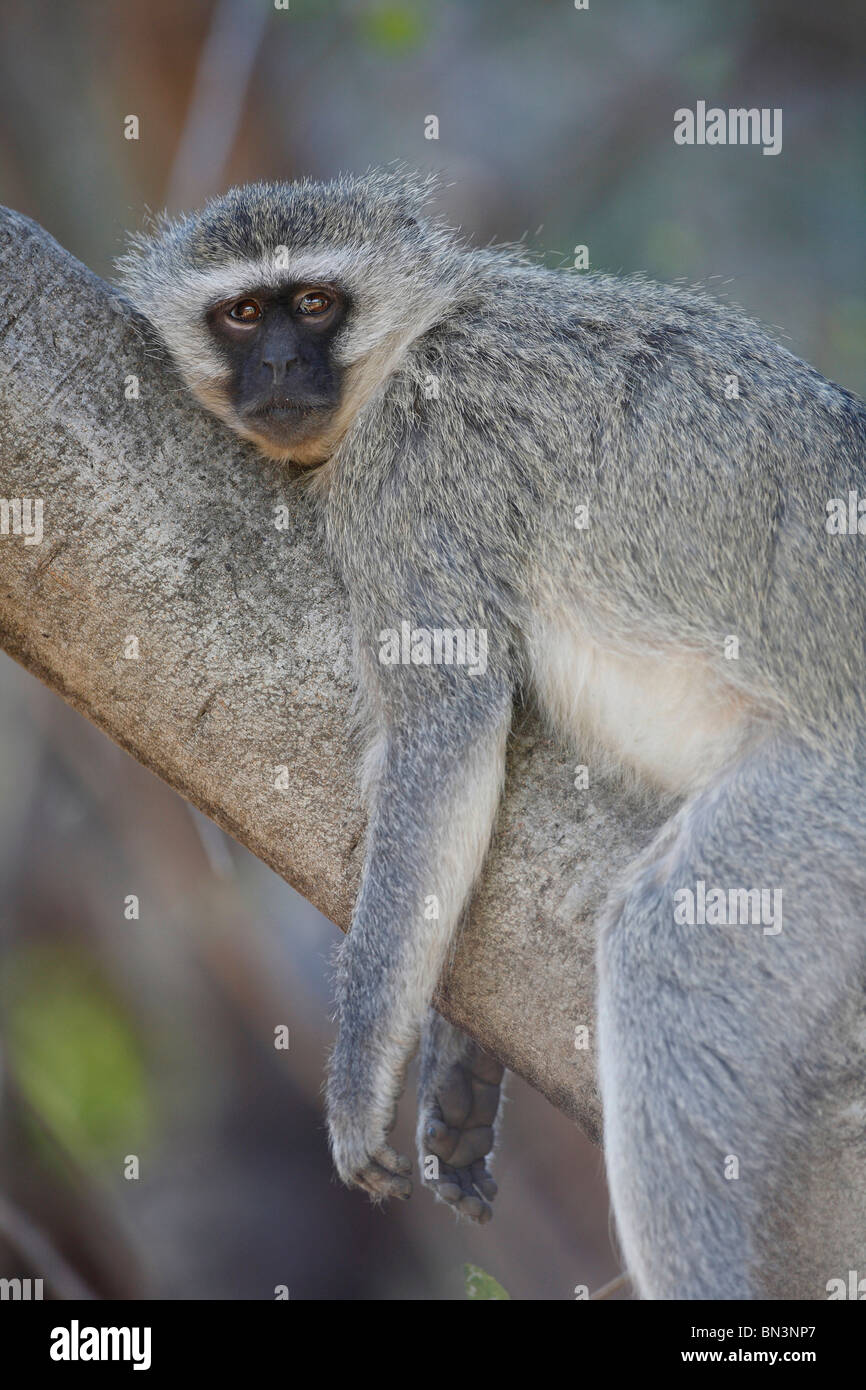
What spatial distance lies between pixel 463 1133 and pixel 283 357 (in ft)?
6.06

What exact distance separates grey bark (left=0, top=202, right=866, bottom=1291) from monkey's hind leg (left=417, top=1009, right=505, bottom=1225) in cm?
64

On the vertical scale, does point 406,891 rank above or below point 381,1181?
above

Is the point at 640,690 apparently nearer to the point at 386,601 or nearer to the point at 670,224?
the point at 386,601

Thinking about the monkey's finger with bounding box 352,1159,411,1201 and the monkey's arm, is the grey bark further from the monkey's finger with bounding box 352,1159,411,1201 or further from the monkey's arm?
the monkey's finger with bounding box 352,1159,411,1201

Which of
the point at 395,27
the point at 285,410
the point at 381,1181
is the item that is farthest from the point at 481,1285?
the point at 395,27

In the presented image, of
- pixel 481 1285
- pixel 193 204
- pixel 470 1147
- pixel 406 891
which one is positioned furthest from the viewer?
pixel 193 204

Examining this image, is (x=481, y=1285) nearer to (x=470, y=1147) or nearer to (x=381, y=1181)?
(x=470, y=1147)

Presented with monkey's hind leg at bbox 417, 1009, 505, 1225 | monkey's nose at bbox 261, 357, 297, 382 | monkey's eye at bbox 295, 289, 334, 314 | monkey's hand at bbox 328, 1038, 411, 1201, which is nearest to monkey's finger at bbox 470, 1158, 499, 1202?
monkey's hind leg at bbox 417, 1009, 505, 1225

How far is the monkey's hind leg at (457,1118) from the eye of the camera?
303cm

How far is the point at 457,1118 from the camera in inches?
123

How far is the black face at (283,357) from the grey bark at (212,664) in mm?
313

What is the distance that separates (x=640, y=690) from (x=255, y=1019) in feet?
11.8

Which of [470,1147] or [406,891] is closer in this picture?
[406,891]

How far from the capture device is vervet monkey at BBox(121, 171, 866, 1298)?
7.39 feet
